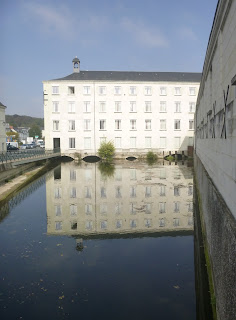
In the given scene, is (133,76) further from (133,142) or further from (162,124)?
Answer: (133,142)

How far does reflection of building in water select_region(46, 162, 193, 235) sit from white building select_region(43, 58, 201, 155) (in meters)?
24.1

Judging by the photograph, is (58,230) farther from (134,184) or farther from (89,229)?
(134,184)

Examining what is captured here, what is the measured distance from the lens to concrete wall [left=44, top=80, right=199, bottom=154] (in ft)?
157

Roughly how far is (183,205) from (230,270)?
11881 millimetres

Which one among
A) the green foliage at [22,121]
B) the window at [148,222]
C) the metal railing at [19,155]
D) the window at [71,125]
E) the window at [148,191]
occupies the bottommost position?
the window at [148,222]

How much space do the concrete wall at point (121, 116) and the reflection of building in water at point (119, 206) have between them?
24038 millimetres

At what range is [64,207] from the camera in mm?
16547

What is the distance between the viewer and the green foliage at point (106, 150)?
46938 mm

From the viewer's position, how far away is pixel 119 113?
48656mm

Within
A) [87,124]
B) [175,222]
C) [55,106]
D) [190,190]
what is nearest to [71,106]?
[55,106]

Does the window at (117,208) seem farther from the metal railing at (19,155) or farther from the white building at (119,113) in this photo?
the white building at (119,113)

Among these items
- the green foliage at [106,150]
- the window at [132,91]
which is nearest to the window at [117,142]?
the green foliage at [106,150]

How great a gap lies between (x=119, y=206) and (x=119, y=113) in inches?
1339

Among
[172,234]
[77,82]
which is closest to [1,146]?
[77,82]
